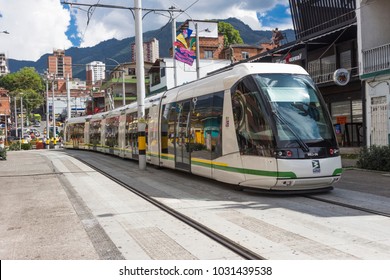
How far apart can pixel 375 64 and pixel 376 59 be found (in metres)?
0.24

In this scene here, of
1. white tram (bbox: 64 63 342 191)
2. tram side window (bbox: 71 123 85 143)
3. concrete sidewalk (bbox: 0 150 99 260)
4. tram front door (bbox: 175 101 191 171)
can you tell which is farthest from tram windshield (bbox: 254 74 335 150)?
tram side window (bbox: 71 123 85 143)

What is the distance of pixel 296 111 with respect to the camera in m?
9.96

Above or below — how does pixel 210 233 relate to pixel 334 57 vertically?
below

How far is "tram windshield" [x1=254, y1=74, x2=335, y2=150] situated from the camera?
9.66m

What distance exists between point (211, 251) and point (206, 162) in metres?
6.55

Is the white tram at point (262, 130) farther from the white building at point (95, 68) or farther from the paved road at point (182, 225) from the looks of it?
the white building at point (95, 68)

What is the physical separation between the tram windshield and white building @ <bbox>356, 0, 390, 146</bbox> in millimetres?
9201

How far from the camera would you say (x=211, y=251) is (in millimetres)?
5945

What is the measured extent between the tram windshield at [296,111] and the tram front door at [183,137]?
4.18m

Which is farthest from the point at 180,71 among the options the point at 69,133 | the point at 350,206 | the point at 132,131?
the point at 350,206

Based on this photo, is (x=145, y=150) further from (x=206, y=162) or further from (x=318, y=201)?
(x=318, y=201)

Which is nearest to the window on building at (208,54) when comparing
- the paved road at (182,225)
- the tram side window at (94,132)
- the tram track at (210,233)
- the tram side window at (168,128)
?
the tram side window at (94,132)

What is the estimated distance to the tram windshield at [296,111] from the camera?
966cm

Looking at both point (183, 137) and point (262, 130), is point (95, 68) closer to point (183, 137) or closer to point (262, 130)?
point (183, 137)
